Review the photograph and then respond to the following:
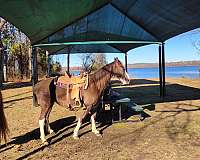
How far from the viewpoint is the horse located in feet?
21.7

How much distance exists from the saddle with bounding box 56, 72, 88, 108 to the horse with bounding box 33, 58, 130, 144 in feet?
0.27

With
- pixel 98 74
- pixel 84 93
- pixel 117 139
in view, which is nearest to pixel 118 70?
pixel 98 74

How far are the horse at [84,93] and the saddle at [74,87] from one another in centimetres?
8

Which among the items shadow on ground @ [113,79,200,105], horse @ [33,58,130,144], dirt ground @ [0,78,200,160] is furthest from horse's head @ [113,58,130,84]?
shadow on ground @ [113,79,200,105]

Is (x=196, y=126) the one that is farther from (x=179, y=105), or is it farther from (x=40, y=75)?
(x=40, y=75)

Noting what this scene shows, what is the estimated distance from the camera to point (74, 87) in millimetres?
6719

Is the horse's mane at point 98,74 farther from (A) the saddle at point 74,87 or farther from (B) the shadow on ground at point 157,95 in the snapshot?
(B) the shadow on ground at point 157,95

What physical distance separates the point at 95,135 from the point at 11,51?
27.5 metres

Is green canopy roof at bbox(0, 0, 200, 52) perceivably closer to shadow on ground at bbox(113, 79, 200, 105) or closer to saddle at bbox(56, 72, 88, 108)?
saddle at bbox(56, 72, 88, 108)

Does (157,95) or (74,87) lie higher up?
(74,87)

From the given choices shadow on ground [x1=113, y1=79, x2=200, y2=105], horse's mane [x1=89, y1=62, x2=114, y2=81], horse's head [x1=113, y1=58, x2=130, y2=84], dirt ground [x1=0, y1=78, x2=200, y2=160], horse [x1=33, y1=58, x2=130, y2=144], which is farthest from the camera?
shadow on ground [x1=113, y1=79, x2=200, y2=105]

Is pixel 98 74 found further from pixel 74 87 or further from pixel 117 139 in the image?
pixel 117 139

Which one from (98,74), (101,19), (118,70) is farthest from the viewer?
(101,19)

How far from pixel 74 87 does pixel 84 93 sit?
27 centimetres
